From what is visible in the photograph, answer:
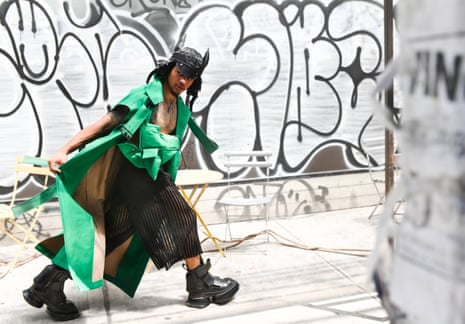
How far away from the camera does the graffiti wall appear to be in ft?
18.7

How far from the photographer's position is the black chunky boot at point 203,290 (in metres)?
3.84

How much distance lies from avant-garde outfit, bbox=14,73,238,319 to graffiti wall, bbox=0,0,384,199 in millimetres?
2372

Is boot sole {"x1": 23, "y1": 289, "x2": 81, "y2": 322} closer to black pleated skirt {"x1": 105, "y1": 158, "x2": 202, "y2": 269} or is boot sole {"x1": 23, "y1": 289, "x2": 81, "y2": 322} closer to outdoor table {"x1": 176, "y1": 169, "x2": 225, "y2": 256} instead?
black pleated skirt {"x1": 105, "y1": 158, "x2": 202, "y2": 269}

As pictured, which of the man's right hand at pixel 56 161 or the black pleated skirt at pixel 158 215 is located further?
the black pleated skirt at pixel 158 215

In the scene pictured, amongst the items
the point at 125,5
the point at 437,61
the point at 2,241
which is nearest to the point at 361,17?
the point at 125,5

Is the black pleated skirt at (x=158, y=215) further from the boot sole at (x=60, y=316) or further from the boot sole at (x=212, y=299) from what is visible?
the boot sole at (x=60, y=316)

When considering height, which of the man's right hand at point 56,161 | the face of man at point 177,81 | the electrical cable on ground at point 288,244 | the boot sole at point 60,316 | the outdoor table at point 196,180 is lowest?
the electrical cable on ground at point 288,244

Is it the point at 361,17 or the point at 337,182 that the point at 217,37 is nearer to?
the point at 361,17

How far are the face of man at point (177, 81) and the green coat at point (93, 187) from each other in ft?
0.31

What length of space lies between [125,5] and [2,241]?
9.85 ft

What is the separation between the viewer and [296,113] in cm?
672

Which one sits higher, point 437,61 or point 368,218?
point 437,61

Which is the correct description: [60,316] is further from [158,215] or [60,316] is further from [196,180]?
[196,180]

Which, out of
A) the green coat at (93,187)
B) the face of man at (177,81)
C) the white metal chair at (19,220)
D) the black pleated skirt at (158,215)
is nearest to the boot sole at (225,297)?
the black pleated skirt at (158,215)
